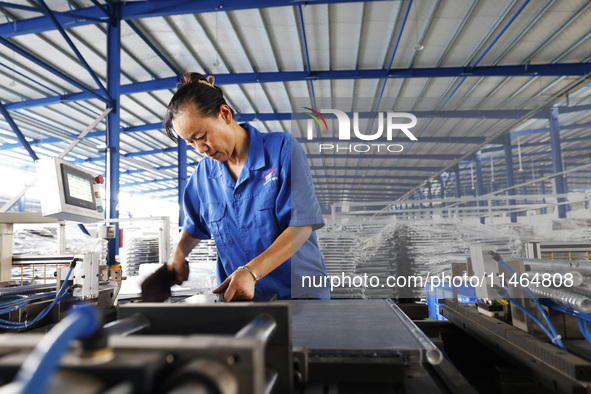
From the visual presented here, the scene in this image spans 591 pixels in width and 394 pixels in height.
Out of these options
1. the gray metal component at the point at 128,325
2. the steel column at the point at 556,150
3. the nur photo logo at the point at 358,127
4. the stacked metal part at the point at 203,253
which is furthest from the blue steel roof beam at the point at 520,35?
the gray metal component at the point at 128,325

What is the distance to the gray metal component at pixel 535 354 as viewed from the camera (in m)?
0.65

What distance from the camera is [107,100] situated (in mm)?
4414

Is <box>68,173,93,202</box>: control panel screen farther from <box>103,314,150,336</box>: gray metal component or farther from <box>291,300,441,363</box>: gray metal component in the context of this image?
<box>103,314,150,336</box>: gray metal component

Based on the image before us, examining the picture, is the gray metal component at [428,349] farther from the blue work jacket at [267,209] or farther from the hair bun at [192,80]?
the hair bun at [192,80]

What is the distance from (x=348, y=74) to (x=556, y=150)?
2861 millimetres

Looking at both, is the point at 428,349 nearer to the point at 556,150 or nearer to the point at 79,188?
the point at 79,188

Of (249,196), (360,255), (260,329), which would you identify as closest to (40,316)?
(249,196)

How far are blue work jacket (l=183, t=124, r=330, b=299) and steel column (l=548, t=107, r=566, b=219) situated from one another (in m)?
3.05

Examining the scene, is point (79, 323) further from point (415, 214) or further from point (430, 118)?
point (415, 214)

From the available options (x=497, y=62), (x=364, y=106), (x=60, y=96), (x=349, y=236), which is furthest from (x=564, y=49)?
(x=60, y=96)

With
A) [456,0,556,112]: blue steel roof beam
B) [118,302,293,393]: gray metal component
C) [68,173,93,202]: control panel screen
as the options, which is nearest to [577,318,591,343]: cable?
[118,302,293,393]: gray metal component

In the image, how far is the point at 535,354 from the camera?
0.79 metres

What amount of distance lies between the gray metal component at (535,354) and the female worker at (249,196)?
0.60 m

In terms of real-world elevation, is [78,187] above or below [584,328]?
above
